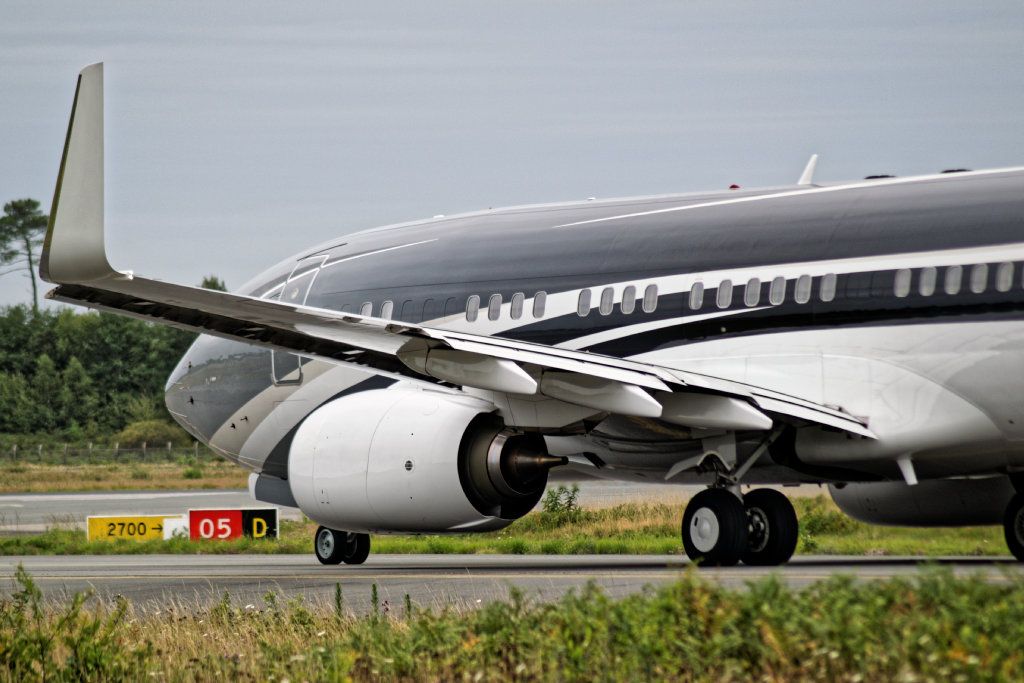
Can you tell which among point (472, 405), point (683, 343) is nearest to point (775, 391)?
point (683, 343)

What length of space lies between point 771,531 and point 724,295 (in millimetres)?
2723

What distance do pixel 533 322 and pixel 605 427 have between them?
71.4 inches

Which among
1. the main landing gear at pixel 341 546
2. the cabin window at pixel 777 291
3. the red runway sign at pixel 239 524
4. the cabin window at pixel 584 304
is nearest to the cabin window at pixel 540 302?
the cabin window at pixel 584 304

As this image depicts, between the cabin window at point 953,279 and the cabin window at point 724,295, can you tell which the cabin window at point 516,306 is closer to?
the cabin window at point 724,295

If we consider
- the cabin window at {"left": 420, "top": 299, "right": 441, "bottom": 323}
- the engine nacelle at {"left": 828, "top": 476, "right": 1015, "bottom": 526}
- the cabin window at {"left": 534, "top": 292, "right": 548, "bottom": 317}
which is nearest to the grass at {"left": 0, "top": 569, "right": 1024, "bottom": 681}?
the cabin window at {"left": 534, "top": 292, "right": 548, "bottom": 317}

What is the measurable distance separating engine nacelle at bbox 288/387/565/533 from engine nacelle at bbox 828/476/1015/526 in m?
4.66

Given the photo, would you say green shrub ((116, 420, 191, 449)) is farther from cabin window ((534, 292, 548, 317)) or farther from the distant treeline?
cabin window ((534, 292, 548, 317))

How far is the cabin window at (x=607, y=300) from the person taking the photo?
17938 mm

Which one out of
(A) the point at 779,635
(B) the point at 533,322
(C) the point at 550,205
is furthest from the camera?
(C) the point at 550,205

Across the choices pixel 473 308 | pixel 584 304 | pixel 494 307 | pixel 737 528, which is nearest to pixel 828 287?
pixel 737 528

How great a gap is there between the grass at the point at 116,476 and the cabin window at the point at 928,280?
4180cm

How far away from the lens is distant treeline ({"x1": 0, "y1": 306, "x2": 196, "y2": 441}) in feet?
286

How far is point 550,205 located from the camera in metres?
19.8

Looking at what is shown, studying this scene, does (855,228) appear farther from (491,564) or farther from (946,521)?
(491,564)
